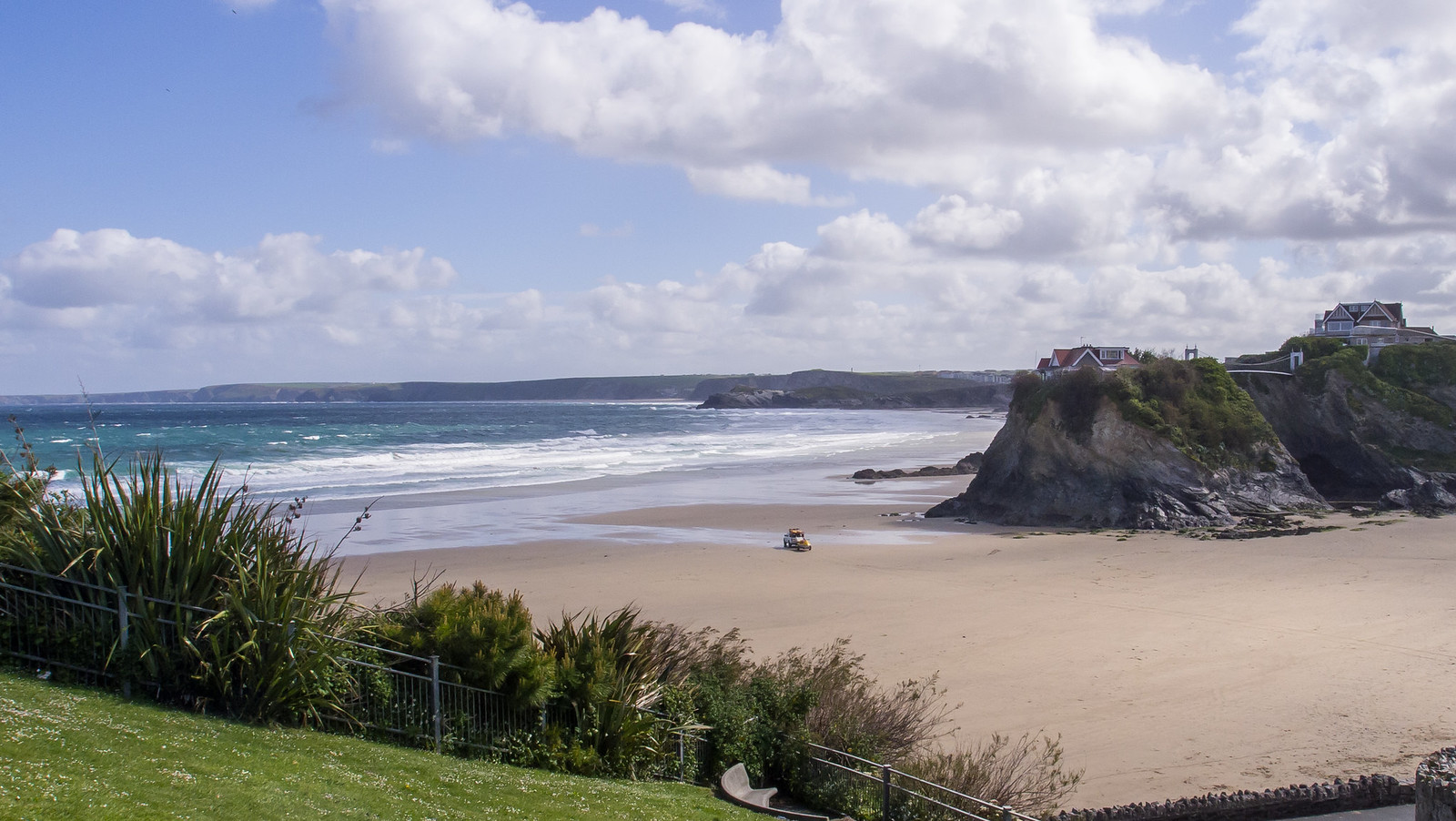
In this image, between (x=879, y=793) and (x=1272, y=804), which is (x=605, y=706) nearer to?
(x=879, y=793)

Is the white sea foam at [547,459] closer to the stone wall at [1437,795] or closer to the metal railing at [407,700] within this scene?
the metal railing at [407,700]

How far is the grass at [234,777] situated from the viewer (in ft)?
17.8

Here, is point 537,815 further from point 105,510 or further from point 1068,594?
point 1068,594

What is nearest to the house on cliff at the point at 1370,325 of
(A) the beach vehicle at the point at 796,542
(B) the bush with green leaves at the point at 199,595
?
(A) the beach vehicle at the point at 796,542

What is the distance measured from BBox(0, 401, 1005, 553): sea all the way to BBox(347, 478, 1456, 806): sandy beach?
14.8 ft

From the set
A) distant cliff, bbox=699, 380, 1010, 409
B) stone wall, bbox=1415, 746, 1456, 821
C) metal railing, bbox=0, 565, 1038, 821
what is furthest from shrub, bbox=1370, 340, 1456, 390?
distant cliff, bbox=699, 380, 1010, 409

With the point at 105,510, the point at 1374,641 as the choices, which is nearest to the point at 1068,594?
the point at 1374,641

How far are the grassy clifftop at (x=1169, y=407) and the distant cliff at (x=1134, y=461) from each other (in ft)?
0.15

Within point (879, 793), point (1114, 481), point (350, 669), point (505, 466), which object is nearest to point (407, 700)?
point (350, 669)

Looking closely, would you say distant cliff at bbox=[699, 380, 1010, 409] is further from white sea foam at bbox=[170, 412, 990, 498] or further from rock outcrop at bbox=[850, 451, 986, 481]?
rock outcrop at bbox=[850, 451, 986, 481]

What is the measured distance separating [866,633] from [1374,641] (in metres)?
8.50

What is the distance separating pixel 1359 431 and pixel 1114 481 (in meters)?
13.9

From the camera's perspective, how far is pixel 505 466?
170 feet

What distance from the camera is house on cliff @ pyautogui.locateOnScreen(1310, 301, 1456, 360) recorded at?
5172cm
